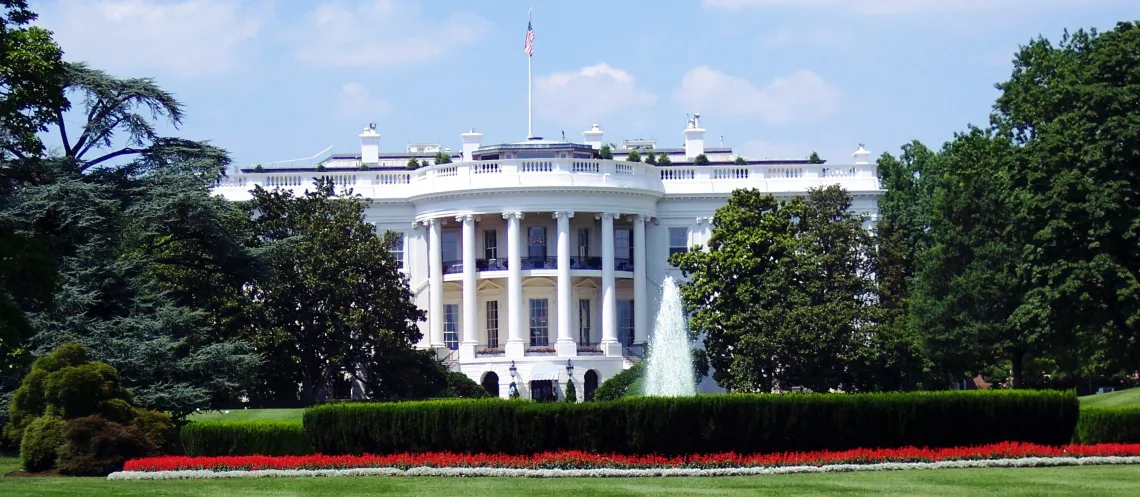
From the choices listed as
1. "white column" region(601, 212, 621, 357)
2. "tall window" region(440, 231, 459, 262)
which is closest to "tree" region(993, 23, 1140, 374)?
"white column" region(601, 212, 621, 357)

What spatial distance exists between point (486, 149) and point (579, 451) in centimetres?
4460

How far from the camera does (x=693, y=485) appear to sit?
28016mm

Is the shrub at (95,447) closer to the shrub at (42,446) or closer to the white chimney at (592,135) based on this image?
the shrub at (42,446)

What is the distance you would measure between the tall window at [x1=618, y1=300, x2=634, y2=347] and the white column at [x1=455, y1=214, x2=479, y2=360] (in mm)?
6560

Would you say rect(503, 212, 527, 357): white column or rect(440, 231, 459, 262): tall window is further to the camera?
rect(440, 231, 459, 262): tall window

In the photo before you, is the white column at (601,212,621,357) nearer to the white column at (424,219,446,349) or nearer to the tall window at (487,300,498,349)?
the tall window at (487,300,498,349)

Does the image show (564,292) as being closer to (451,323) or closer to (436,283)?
(436,283)

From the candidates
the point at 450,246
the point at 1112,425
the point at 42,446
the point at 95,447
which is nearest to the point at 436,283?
the point at 450,246

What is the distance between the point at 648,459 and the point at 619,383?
34.8m

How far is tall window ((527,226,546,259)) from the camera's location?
74688 mm

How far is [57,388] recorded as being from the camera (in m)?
34.4

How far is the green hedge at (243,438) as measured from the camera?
34062mm

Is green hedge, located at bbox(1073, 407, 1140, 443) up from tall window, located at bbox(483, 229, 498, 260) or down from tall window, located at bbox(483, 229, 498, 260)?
down

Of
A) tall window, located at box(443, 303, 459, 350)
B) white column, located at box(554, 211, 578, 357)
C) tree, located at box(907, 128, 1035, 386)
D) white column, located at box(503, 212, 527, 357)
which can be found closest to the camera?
tree, located at box(907, 128, 1035, 386)
